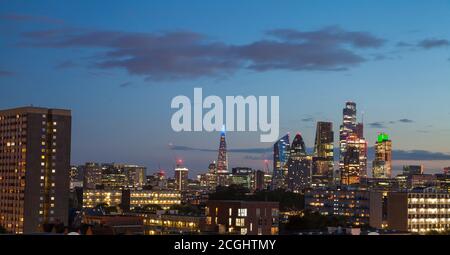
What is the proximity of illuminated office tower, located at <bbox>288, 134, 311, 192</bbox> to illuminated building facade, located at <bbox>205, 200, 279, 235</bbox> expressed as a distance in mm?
33510

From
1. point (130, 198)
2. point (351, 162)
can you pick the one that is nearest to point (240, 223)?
point (130, 198)

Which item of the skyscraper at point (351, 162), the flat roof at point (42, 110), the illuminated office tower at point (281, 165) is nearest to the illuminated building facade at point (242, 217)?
the flat roof at point (42, 110)

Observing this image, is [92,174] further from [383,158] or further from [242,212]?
[242,212]

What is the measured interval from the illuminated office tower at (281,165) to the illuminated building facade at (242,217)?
32.2 metres

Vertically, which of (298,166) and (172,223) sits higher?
(298,166)

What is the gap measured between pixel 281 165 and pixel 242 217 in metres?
38.5

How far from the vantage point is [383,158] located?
63.0m

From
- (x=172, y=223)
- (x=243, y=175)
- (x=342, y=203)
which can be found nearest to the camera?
(x=172, y=223)

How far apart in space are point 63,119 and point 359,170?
34841 mm

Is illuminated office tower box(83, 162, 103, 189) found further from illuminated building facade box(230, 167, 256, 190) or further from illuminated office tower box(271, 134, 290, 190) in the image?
illuminated office tower box(271, 134, 290, 190)

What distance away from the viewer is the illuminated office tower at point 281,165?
197 feet

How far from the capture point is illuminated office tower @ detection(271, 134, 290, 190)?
60.0 meters
